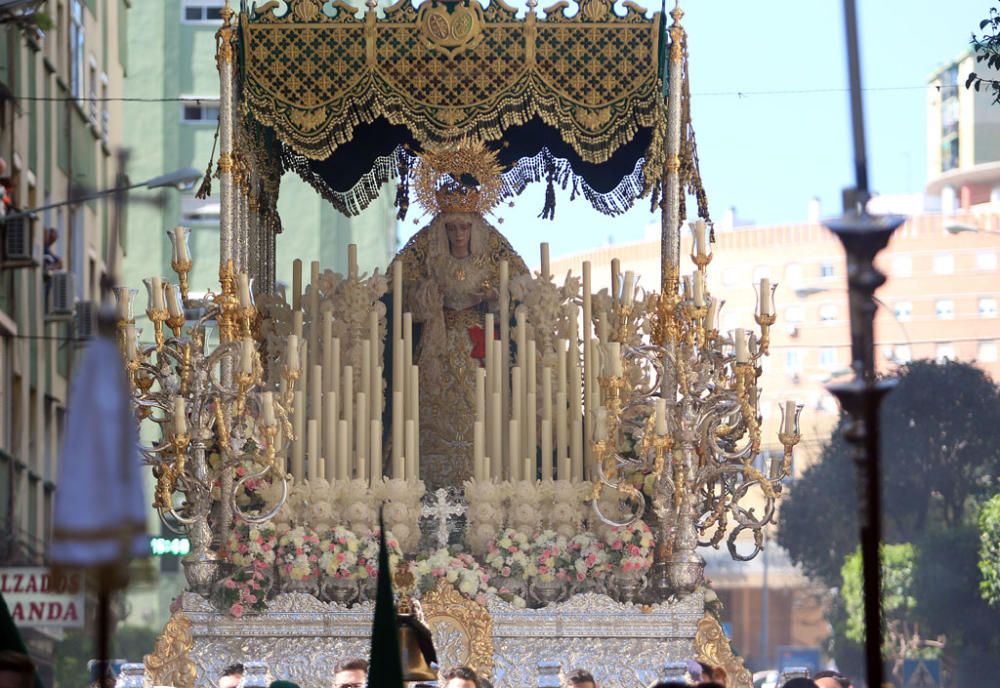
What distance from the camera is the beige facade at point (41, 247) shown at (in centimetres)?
3031

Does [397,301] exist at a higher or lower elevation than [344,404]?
higher

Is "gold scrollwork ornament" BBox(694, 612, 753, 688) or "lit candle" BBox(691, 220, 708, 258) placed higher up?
"lit candle" BBox(691, 220, 708, 258)

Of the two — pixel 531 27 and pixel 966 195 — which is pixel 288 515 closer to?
pixel 531 27

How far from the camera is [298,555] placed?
58.2 ft

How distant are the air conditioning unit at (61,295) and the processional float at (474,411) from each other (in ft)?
45.3

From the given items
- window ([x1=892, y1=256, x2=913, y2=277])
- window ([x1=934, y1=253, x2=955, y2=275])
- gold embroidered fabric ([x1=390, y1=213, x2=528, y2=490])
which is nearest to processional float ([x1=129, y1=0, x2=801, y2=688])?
gold embroidered fabric ([x1=390, y1=213, x2=528, y2=490])

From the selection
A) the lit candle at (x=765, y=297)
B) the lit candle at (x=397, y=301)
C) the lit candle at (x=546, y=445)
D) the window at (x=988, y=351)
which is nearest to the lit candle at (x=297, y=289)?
the lit candle at (x=397, y=301)

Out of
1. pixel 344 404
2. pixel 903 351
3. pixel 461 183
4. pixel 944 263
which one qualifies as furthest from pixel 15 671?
pixel 944 263

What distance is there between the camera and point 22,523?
106ft

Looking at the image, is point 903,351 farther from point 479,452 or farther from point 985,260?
point 479,452

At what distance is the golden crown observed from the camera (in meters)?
19.7

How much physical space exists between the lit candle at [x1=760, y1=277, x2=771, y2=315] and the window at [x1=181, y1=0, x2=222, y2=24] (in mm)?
34455

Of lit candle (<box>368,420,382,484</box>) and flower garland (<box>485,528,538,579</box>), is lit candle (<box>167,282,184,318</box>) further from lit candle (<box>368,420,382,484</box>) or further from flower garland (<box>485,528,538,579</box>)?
flower garland (<box>485,528,538,579</box>)

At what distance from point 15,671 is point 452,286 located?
11085 mm
